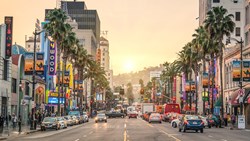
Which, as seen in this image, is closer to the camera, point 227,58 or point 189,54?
point 227,58

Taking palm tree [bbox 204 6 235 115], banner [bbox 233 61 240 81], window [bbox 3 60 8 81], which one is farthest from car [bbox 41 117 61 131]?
palm tree [bbox 204 6 235 115]

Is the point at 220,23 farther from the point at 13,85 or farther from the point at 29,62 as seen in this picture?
the point at 13,85

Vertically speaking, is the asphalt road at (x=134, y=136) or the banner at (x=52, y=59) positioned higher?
the banner at (x=52, y=59)

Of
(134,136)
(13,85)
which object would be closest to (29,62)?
(13,85)

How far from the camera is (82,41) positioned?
646ft

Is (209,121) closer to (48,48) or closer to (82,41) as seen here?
(48,48)

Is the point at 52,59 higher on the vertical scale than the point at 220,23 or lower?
lower

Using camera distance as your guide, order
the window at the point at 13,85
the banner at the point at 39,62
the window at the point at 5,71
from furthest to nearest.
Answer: the window at the point at 13,85
the window at the point at 5,71
the banner at the point at 39,62

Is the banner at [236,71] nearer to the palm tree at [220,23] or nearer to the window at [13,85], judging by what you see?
the palm tree at [220,23]

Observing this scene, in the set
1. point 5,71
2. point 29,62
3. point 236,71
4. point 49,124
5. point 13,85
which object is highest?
point 29,62

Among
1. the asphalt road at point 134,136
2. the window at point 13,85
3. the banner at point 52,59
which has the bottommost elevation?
the asphalt road at point 134,136

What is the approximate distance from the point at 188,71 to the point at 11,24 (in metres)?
62.8

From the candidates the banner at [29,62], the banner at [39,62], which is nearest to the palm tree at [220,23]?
the banner at [39,62]

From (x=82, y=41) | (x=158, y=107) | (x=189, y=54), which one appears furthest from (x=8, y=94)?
(x=82, y=41)
